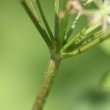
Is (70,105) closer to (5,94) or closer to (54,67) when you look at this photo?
(5,94)

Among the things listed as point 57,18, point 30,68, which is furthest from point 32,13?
point 30,68

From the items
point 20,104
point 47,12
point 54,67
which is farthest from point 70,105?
point 54,67

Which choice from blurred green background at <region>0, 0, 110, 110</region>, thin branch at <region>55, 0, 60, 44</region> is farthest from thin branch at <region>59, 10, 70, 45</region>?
blurred green background at <region>0, 0, 110, 110</region>

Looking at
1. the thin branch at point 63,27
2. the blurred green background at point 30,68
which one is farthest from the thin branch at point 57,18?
the blurred green background at point 30,68

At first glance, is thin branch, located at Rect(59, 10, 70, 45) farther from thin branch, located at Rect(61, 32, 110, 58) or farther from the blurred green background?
the blurred green background

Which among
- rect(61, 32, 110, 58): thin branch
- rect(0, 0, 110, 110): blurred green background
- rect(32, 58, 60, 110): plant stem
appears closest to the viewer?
rect(61, 32, 110, 58): thin branch

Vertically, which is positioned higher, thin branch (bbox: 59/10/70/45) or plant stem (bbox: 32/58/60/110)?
thin branch (bbox: 59/10/70/45)

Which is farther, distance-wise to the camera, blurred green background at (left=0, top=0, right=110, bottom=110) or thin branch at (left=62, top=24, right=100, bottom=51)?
blurred green background at (left=0, top=0, right=110, bottom=110)

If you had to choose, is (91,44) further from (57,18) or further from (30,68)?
(30,68)

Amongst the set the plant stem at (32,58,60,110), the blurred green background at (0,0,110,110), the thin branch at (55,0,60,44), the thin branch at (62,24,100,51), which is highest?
the thin branch at (55,0,60,44)
